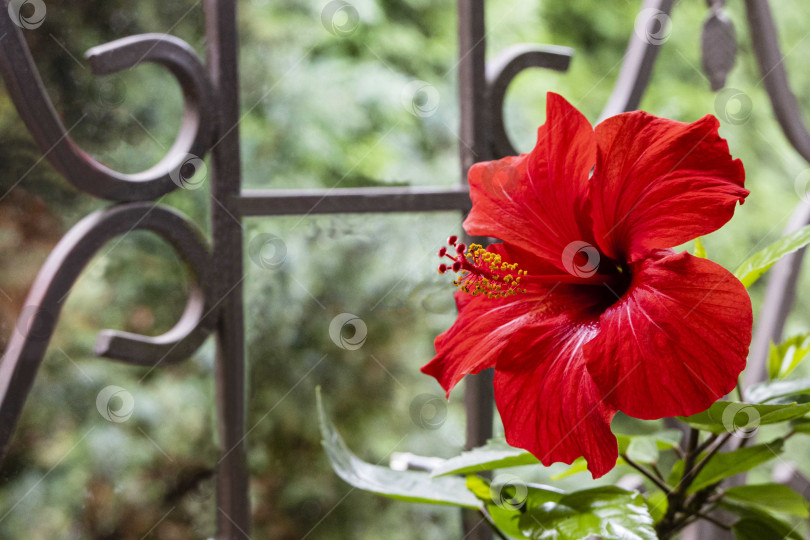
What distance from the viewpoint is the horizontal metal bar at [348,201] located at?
0.56 m

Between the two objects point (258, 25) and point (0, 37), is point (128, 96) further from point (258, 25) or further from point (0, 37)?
point (258, 25)

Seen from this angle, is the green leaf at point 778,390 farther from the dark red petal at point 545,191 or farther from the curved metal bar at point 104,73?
the curved metal bar at point 104,73

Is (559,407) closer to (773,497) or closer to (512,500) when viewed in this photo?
(512,500)

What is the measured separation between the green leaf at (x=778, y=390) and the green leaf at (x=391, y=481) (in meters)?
0.21

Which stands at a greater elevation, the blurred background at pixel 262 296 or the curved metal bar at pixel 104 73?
the curved metal bar at pixel 104 73

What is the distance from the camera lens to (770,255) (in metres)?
0.41

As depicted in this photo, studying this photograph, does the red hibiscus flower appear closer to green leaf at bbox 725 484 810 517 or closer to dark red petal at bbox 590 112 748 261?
dark red petal at bbox 590 112 748 261

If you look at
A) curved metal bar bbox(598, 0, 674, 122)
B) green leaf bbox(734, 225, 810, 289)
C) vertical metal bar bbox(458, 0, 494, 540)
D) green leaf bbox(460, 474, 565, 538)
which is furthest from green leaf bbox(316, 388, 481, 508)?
curved metal bar bbox(598, 0, 674, 122)

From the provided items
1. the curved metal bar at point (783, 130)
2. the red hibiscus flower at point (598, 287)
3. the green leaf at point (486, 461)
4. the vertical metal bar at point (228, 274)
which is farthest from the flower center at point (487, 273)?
the curved metal bar at point (783, 130)

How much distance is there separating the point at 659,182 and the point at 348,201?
29 centimetres

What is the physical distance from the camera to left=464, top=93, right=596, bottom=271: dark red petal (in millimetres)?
392

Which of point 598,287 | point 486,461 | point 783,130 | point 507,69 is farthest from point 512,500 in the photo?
point 783,130

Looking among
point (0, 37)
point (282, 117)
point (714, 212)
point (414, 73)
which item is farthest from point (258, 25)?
point (714, 212)

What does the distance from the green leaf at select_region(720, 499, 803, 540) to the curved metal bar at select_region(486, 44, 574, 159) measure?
0.35 meters
